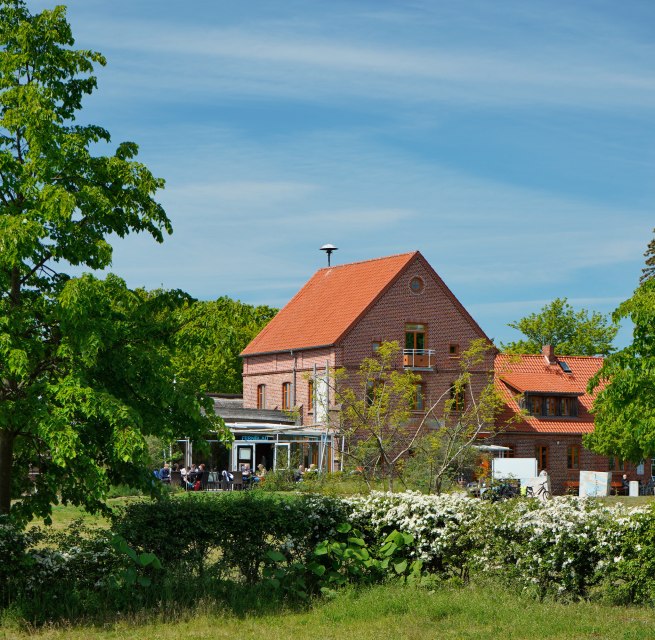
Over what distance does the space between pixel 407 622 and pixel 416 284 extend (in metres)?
49.8

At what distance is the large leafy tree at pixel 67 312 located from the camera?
13445mm

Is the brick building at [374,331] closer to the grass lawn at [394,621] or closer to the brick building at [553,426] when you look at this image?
the brick building at [553,426]

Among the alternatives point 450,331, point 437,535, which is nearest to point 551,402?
point 450,331

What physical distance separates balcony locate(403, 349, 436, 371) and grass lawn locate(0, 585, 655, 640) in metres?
47.7

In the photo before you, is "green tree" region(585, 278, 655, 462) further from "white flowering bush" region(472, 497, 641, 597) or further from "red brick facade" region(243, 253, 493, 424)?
"red brick facade" region(243, 253, 493, 424)

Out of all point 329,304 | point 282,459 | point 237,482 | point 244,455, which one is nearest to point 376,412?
point 237,482

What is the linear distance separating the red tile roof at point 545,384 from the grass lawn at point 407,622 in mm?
48704

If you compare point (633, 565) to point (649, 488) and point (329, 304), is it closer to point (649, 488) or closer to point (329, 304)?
point (649, 488)

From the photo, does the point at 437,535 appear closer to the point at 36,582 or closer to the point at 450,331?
the point at 36,582

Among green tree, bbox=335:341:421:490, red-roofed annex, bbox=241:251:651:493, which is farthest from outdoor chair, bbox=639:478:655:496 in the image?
green tree, bbox=335:341:421:490

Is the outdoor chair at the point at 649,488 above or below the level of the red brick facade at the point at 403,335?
below

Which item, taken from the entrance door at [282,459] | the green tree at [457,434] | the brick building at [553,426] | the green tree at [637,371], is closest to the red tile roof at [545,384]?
the brick building at [553,426]

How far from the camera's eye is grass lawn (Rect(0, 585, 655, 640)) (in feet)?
41.2

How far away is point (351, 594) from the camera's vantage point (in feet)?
47.3
